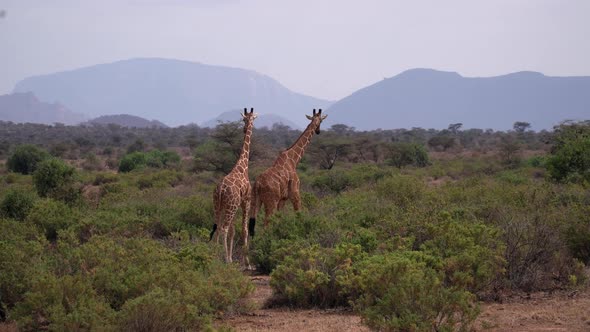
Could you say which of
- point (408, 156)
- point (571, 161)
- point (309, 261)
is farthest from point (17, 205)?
point (408, 156)

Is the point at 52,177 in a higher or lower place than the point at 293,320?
higher

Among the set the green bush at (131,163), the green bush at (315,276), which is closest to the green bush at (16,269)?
the green bush at (315,276)

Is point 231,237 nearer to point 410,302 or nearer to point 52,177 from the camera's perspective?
point 410,302

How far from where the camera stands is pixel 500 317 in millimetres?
6934

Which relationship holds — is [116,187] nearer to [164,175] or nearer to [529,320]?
[164,175]

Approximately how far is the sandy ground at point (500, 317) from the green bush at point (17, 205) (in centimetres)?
843

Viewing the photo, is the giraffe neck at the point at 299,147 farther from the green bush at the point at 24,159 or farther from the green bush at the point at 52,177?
the green bush at the point at 24,159

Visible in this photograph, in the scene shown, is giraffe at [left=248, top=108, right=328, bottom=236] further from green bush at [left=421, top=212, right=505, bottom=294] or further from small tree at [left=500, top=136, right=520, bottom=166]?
small tree at [left=500, top=136, right=520, bottom=166]

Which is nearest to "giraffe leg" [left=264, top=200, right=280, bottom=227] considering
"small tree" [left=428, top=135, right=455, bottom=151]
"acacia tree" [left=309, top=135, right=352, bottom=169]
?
"acacia tree" [left=309, top=135, right=352, bottom=169]

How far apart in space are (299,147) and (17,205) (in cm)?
660

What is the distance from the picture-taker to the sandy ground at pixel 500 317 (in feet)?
21.7

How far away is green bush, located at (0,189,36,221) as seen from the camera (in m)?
14.4

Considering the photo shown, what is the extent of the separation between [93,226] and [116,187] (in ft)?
32.5

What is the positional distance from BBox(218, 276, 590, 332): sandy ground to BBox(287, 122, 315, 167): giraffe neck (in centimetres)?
430
